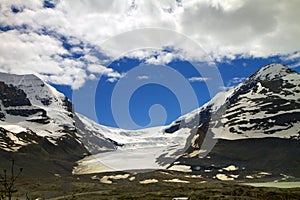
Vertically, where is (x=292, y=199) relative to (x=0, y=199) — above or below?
below

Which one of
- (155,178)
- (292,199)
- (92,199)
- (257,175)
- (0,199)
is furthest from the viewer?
(257,175)

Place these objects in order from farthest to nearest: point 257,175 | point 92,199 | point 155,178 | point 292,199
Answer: point 257,175 < point 155,178 < point 92,199 < point 292,199

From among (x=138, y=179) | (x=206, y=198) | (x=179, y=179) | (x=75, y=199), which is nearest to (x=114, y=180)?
(x=138, y=179)

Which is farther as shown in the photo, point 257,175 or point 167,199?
point 257,175

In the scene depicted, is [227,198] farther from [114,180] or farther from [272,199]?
[114,180]

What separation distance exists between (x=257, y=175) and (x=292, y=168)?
17545 millimetres

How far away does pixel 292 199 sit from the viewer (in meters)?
71.4

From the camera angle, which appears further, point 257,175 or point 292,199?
point 257,175

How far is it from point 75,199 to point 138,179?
111007 millimetres

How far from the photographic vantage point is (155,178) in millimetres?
186875

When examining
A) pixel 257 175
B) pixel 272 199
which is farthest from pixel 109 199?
pixel 257 175

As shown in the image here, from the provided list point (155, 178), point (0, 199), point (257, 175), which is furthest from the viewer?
point (257, 175)

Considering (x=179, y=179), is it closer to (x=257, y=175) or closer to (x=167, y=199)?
(x=257, y=175)

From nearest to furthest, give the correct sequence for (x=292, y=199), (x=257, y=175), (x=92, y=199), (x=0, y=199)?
1. (x=0, y=199)
2. (x=292, y=199)
3. (x=92, y=199)
4. (x=257, y=175)
